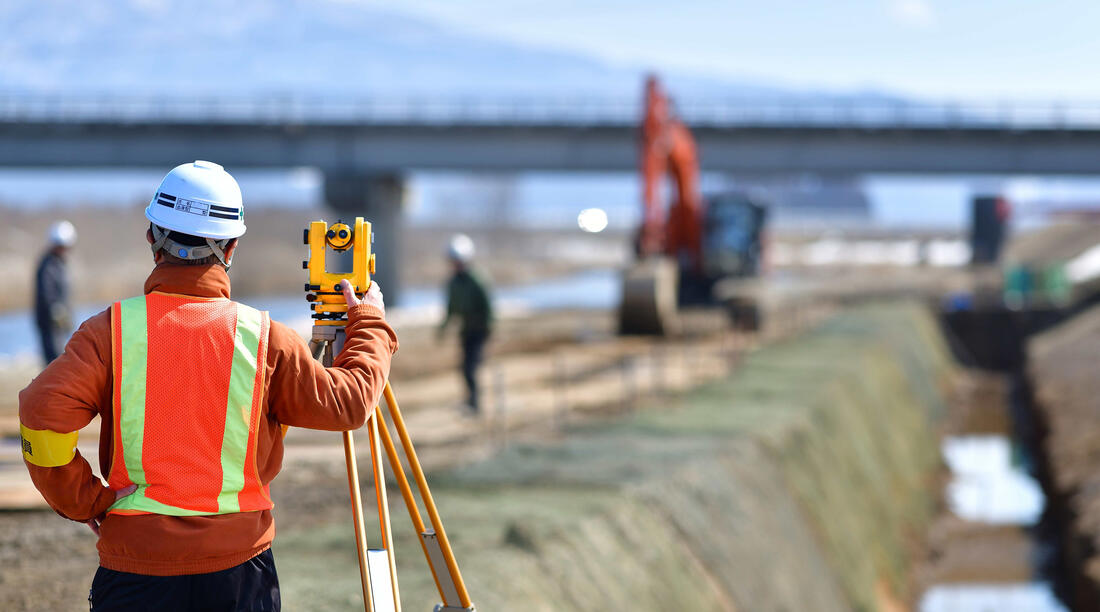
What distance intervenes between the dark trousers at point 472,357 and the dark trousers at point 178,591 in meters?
10.8

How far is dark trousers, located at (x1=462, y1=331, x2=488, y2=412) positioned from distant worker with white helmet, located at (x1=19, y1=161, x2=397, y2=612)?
1076cm

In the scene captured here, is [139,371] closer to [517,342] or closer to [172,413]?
[172,413]

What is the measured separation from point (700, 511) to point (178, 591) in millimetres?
6340

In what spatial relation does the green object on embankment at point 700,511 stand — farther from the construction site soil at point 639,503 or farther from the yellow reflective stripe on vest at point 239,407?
the yellow reflective stripe on vest at point 239,407

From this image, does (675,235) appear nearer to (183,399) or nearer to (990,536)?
(990,536)

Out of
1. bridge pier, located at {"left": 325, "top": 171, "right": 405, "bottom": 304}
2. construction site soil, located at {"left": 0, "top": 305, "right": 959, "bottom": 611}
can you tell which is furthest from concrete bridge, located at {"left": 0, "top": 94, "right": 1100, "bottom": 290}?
construction site soil, located at {"left": 0, "top": 305, "right": 959, "bottom": 611}

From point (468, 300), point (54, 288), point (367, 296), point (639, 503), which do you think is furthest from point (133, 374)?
point (54, 288)

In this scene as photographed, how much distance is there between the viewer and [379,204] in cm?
4678

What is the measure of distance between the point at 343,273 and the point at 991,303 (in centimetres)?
4582

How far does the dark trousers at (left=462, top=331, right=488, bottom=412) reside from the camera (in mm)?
14265

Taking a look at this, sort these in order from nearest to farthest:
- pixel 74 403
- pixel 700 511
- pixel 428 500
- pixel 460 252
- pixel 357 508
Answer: pixel 74 403
pixel 357 508
pixel 428 500
pixel 700 511
pixel 460 252

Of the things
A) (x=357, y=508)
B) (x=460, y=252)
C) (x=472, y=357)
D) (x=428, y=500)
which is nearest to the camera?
(x=357, y=508)

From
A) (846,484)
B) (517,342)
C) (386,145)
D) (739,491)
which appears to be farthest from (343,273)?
(386,145)

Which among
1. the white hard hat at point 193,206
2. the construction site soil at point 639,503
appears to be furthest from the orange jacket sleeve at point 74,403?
the construction site soil at point 639,503
